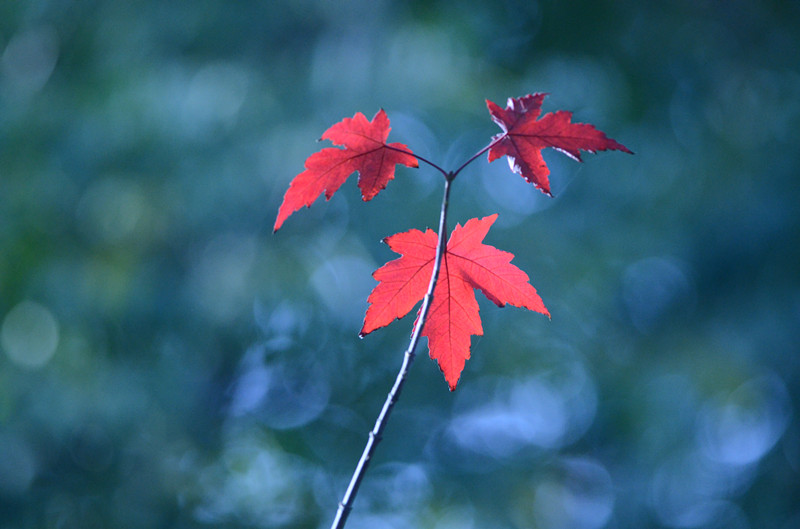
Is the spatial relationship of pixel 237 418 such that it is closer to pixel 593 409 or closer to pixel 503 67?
pixel 593 409

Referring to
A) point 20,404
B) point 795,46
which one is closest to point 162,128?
point 20,404

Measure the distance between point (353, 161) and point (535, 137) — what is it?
0.15m

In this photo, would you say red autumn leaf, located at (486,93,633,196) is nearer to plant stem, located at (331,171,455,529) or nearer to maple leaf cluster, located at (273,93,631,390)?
maple leaf cluster, located at (273,93,631,390)

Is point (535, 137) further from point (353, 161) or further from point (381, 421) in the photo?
point (381, 421)

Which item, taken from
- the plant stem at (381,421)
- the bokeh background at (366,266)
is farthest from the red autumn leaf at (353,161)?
the bokeh background at (366,266)

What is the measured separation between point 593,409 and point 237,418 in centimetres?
196

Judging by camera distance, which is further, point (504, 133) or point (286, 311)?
point (286, 311)

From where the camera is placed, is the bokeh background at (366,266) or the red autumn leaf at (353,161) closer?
the red autumn leaf at (353,161)

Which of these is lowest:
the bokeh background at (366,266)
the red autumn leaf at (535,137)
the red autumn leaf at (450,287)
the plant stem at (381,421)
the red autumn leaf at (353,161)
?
the plant stem at (381,421)

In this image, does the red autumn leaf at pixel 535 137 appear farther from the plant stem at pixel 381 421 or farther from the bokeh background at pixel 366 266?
the bokeh background at pixel 366 266

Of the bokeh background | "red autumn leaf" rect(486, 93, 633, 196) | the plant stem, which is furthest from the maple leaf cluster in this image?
the bokeh background

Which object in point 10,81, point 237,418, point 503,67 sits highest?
point 503,67

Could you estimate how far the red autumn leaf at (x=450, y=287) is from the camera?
1.62ft

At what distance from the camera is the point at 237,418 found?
3441mm
